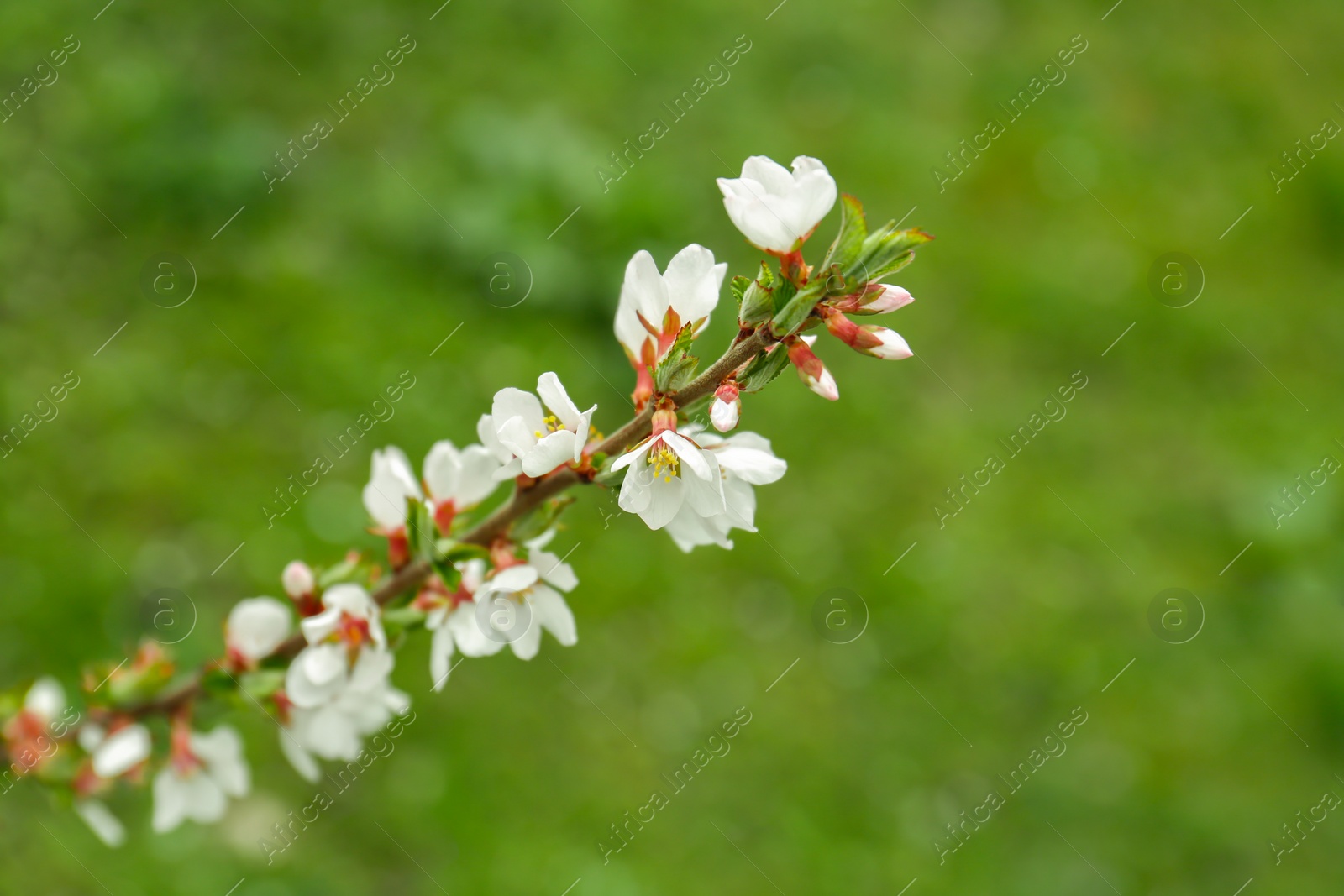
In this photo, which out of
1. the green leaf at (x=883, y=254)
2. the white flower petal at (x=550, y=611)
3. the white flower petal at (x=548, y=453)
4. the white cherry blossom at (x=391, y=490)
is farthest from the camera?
the white cherry blossom at (x=391, y=490)

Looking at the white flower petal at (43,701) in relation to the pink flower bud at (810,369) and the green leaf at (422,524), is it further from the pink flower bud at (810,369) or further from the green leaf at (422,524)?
the pink flower bud at (810,369)

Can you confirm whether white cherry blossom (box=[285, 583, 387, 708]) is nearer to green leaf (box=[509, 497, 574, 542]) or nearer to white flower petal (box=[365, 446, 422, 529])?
white flower petal (box=[365, 446, 422, 529])

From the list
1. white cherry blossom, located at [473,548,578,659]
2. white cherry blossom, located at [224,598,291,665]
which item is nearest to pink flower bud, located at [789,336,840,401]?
white cherry blossom, located at [473,548,578,659]

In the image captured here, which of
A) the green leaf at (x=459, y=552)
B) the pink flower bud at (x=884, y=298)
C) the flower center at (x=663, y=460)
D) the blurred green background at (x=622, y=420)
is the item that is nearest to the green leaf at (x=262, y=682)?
the green leaf at (x=459, y=552)

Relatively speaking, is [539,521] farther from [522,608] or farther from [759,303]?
[759,303]

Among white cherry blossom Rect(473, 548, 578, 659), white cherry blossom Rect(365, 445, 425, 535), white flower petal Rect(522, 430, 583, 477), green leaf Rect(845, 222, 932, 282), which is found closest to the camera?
green leaf Rect(845, 222, 932, 282)

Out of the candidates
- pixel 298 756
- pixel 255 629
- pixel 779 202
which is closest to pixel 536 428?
pixel 779 202
